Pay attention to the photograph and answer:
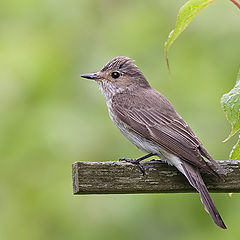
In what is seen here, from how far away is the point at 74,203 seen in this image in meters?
5.70

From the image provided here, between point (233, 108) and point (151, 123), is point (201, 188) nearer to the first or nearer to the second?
Answer: point (233, 108)

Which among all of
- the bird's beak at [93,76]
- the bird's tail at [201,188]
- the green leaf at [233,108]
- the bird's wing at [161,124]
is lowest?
the bird's tail at [201,188]

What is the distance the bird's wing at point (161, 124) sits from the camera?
4559 millimetres

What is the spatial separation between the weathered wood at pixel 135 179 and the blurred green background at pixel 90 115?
1.48 m

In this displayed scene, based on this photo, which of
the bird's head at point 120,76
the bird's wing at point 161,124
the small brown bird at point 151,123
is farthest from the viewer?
the bird's head at point 120,76

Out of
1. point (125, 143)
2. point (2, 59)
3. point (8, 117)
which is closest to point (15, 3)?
point (2, 59)

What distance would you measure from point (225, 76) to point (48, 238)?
195 centimetres

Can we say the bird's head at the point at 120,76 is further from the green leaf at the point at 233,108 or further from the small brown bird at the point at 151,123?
the green leaf at the point at 233,108

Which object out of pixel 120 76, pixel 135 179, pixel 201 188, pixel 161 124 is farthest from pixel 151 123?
pixel 135 179

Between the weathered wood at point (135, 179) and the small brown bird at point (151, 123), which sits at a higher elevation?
the small brown bird at point (151, 123)

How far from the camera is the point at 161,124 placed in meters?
5.11

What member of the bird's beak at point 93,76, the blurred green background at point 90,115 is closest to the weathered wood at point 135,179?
the blurred green background at point 90,115

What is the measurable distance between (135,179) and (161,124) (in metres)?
1.36

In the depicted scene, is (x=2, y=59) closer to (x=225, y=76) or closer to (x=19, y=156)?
(x=19, y=156)
